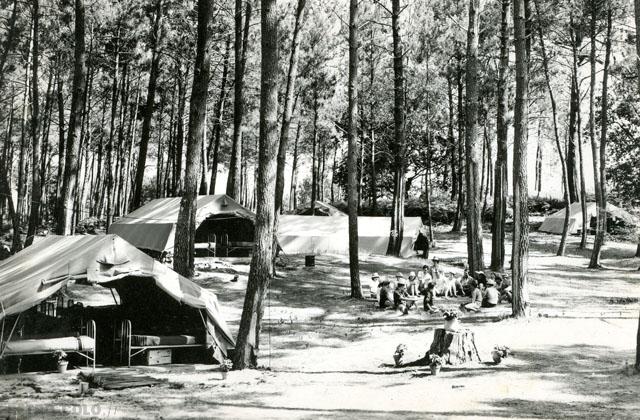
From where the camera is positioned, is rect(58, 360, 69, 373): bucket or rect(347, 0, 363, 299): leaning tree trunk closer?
rect(58, 360, 69, 373): bucket

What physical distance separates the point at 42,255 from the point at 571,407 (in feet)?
29.1

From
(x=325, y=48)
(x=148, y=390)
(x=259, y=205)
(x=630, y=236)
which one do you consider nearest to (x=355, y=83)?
(x=259, y=205)

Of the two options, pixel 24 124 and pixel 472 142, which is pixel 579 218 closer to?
pixel 472 142

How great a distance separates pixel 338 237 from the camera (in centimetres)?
2536

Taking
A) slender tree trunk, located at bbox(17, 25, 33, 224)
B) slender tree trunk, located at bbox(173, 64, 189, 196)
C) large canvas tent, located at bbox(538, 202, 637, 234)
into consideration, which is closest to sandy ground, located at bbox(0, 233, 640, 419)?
slender tree trunk, located at bbox(173, 64, 189, 196)

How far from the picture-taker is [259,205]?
31.1 ft

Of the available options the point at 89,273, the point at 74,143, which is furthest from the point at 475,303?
the point at 74,143

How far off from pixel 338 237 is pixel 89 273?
1675cm

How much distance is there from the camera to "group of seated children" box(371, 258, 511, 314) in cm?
1414

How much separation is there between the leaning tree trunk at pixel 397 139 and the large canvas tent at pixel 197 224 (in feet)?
19.3

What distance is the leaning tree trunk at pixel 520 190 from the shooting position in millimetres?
12336

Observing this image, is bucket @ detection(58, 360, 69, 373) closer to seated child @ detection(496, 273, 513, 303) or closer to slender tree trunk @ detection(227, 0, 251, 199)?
seated child @ detection(496, 273, 513, 303)

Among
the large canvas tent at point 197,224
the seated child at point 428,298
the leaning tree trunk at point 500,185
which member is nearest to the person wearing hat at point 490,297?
the seated child at point 428,298

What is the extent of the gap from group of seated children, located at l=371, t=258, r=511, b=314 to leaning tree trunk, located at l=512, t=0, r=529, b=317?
161cm
